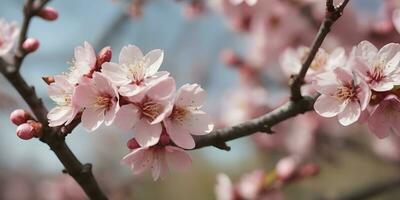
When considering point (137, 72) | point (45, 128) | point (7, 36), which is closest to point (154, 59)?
point (137, 72)

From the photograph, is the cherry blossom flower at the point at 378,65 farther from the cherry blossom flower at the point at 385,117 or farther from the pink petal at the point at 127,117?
the pink petal at the point at 127,117

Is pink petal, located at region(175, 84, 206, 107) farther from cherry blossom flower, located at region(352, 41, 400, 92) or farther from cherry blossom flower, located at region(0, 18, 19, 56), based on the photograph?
cherry blossom flower, located at region(0, 18, 19, 56)

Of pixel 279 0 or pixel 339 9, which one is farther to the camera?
pixel 279 0

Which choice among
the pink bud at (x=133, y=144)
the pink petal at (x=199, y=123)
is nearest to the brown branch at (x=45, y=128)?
the pink bud at (x=133, y=144)

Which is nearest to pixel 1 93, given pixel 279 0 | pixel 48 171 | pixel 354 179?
pixel 279 0

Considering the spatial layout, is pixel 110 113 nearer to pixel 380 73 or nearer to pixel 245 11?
pixel 380 73
